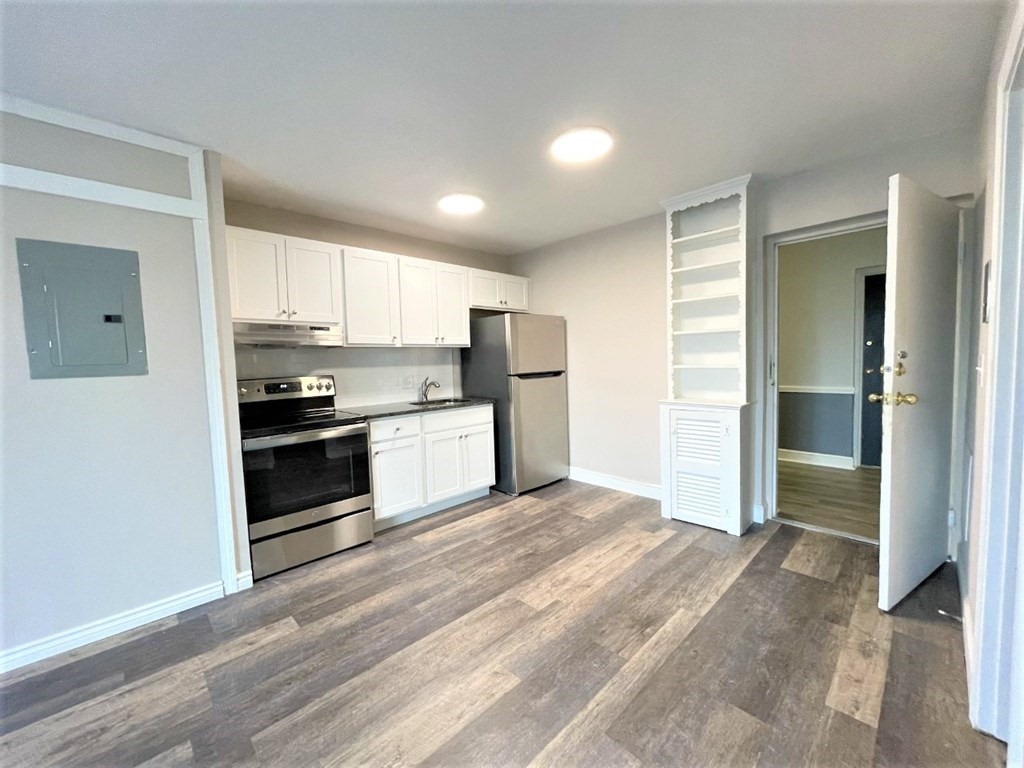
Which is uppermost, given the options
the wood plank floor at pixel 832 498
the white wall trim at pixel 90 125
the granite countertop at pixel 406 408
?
the white wall trim at pixel 90 125

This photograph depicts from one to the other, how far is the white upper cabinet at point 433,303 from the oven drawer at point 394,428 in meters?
0.70

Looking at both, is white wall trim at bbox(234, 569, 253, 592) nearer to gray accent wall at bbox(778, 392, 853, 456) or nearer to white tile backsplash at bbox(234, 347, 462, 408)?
white tile backsplash at bbox(234, 347, 462, 408)

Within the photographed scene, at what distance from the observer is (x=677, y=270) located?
10.4 ft

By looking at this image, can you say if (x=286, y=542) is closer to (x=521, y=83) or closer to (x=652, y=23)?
(x=521, y=83)

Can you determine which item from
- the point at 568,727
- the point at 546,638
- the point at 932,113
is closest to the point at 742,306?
the point at 932,113

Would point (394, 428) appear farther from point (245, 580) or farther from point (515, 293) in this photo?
point (515, 293)

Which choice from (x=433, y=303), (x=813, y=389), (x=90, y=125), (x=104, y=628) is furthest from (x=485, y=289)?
(x=813, y=389)

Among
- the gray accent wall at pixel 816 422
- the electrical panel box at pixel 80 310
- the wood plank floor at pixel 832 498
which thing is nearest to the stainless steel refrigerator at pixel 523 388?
the wood plank floor at pixel 832 498

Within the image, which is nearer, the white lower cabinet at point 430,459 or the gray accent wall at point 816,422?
the white lower cabinet at point 430,459

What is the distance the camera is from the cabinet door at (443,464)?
3.29m

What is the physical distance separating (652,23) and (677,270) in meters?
1.96

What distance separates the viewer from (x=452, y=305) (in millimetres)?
3729

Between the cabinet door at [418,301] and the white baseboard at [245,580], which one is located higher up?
the cabinet door at [418,301]

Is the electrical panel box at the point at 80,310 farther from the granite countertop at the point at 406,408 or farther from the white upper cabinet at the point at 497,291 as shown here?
the white upper cabinet at the point at 497,291
